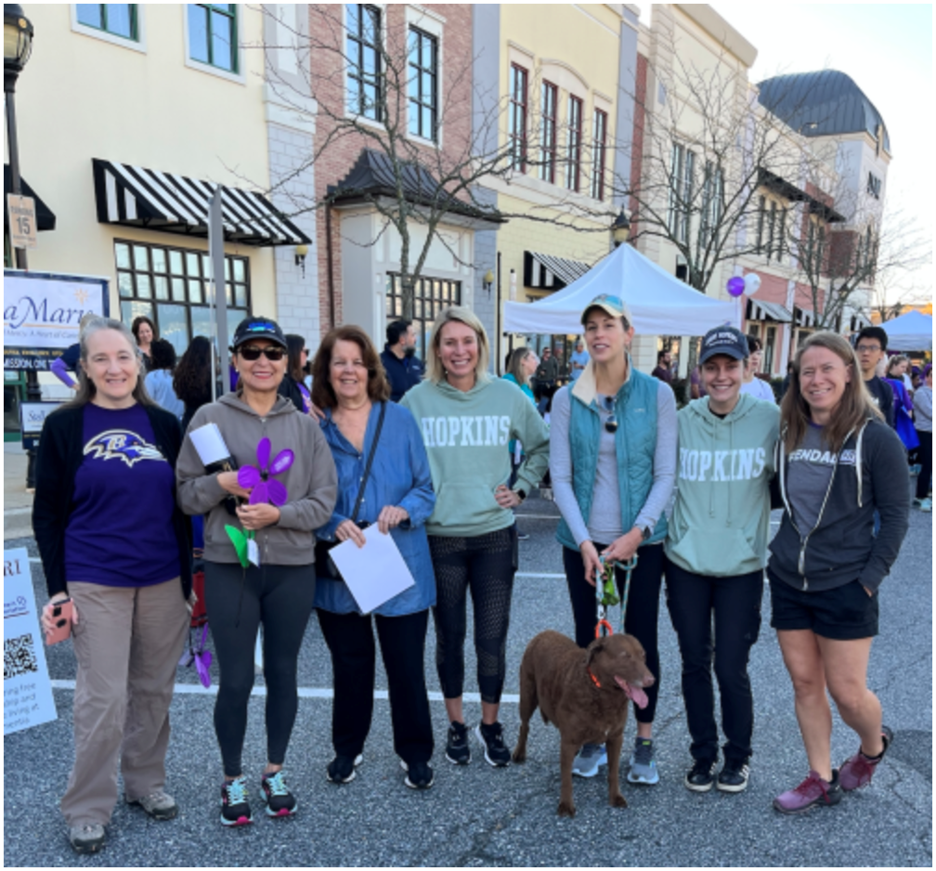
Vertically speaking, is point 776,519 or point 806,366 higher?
point 806,366

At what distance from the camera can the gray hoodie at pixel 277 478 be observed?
2.46m

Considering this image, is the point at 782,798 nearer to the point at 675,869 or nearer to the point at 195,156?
the point at 675,869

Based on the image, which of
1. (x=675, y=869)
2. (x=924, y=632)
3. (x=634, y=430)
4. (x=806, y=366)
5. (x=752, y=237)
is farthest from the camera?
(x=752, y=237)

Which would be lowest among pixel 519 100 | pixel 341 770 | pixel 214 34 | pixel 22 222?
pixel 341 770

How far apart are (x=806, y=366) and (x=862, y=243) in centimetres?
2656

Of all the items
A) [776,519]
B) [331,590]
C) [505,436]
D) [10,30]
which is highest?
[10,30]

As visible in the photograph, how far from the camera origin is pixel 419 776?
284 centimetres

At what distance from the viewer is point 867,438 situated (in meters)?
2.50

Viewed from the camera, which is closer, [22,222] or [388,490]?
[388,490]

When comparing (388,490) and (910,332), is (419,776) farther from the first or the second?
(910,332)

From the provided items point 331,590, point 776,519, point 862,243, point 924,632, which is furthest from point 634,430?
point 862,243

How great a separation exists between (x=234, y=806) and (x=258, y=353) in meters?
1.80

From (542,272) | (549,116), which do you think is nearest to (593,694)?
(542,272)

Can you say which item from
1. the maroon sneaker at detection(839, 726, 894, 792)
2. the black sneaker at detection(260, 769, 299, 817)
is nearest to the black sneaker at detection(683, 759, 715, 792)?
the maroon sneaker at detection(839, 726, 894, 792)
